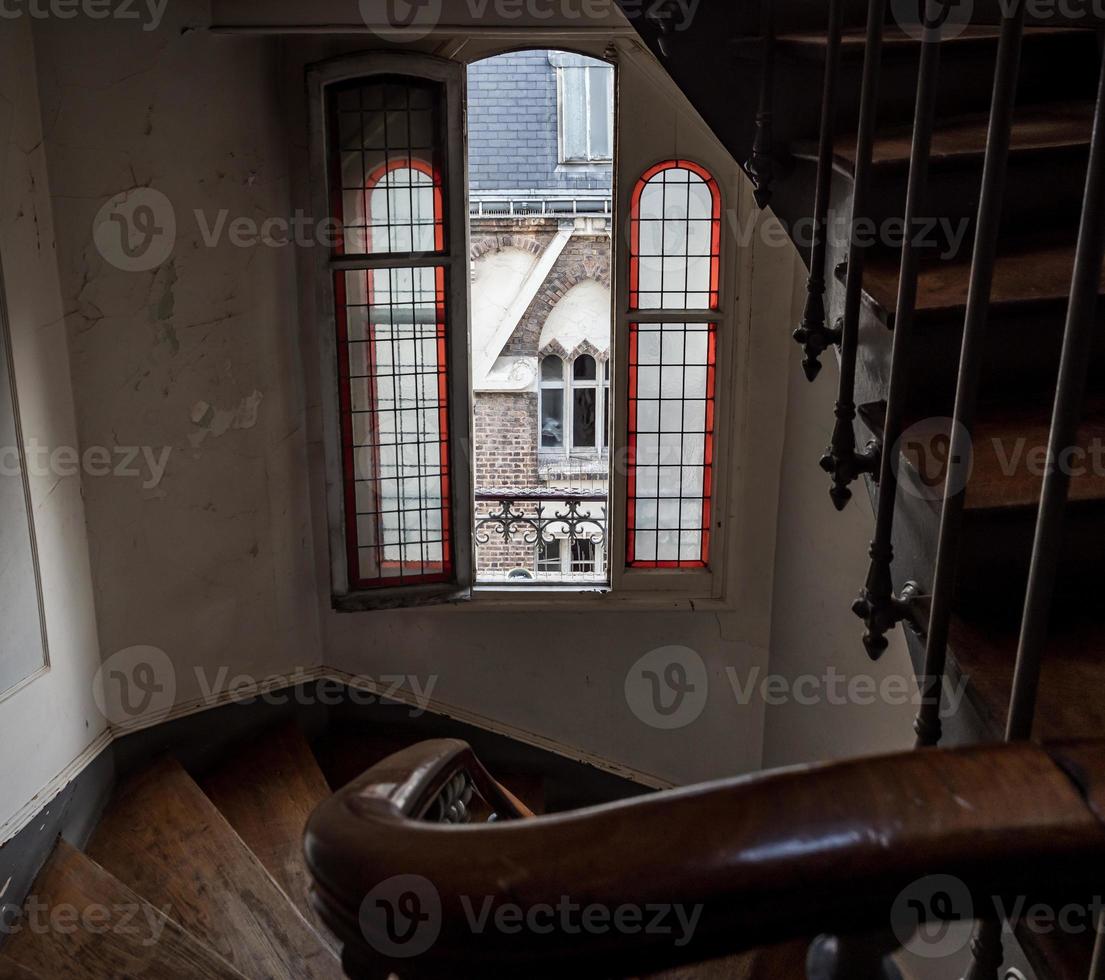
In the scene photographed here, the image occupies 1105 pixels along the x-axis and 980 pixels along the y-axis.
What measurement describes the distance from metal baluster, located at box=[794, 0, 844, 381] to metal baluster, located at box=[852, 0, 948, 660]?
0.92ft

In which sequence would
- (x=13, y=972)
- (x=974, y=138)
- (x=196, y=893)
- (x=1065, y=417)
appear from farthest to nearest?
(x=196, y=893), (x=13, y=972), (x=974, y=138), (x=1065, y=417)

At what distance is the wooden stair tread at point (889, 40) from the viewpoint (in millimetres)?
1712

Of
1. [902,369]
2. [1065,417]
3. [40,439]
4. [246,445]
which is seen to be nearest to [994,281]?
[902,369]

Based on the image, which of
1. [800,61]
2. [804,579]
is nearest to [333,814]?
[800,61]

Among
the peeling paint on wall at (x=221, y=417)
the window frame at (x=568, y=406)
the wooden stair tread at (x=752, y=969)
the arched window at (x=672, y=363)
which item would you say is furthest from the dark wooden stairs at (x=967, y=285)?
the window frame at (x=568, y=406)

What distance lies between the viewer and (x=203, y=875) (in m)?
3.08

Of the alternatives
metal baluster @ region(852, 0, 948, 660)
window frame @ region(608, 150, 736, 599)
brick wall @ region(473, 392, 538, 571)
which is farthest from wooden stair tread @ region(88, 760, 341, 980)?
brick wall @ region(473, 392, 538, 571)

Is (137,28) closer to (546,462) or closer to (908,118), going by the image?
(908,118)

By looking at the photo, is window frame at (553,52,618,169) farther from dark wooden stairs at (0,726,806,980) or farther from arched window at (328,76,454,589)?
dark wooden stairs at (0,726,806,980)

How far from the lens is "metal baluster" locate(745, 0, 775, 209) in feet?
5.86

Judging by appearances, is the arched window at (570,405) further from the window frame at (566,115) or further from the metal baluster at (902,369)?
the metal baluster at (902,369)

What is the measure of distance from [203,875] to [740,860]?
2.93 meters

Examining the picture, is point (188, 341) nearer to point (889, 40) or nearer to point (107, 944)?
point (107, 944)

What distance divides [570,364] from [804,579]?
938 cm
